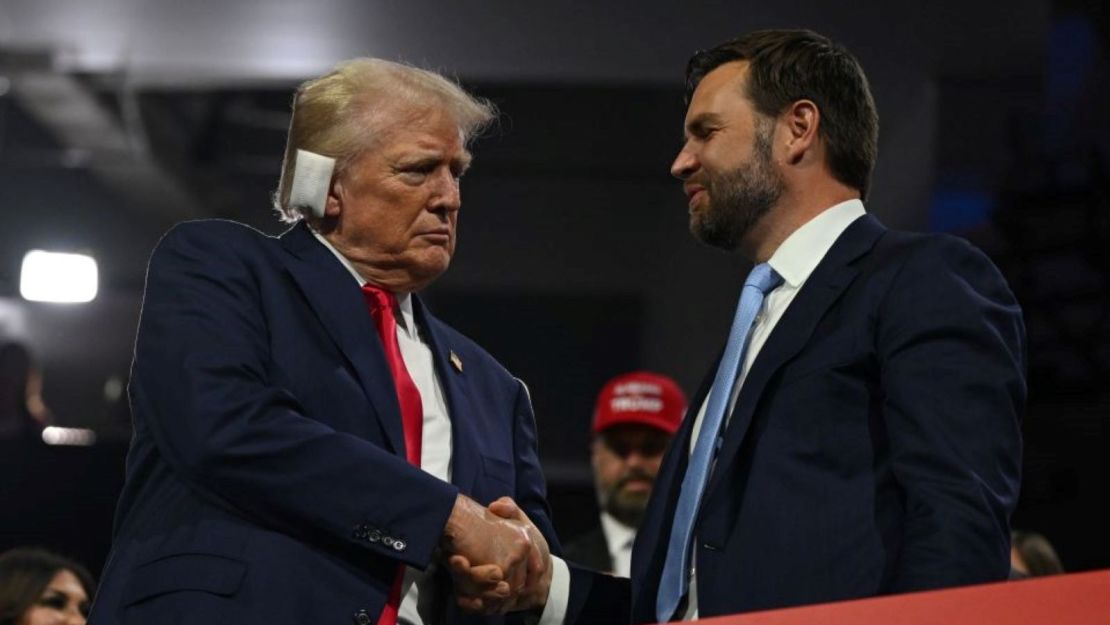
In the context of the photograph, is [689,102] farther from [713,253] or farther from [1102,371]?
[1102,371]

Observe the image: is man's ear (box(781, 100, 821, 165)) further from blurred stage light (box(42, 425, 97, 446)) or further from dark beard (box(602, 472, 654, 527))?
blurred stage light (box(42, 425, 97, 446))

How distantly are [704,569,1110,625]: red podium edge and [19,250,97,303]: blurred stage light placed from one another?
4.32 metres

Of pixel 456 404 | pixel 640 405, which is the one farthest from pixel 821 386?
pixel 640 405

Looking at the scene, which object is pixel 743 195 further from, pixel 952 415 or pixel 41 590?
pixel 41 590

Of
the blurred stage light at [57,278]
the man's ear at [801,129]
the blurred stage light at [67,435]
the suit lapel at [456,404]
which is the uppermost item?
the man's ear at [801,129]

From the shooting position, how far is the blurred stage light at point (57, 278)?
17.8ft

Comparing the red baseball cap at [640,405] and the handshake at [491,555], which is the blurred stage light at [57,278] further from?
the handshake at [491,555]

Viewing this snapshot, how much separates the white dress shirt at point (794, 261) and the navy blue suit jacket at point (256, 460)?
419 millimetres

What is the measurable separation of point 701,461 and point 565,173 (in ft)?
11.8

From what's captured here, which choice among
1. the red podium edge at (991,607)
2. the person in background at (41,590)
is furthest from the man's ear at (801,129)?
the person in background at (41,590)

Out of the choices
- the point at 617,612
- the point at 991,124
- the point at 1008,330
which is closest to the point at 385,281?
the point at 617,612

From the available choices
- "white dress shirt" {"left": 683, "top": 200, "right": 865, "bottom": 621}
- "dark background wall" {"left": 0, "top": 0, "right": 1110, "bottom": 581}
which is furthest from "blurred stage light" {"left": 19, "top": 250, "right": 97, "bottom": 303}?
"white dress shirt" {"left": 683, "top": 200, "right": 865, "bottom": 621}

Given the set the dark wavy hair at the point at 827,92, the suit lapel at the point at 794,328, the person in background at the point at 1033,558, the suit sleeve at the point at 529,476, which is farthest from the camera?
the person in background at the point at 1033,558

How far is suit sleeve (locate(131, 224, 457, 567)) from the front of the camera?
2039mm
